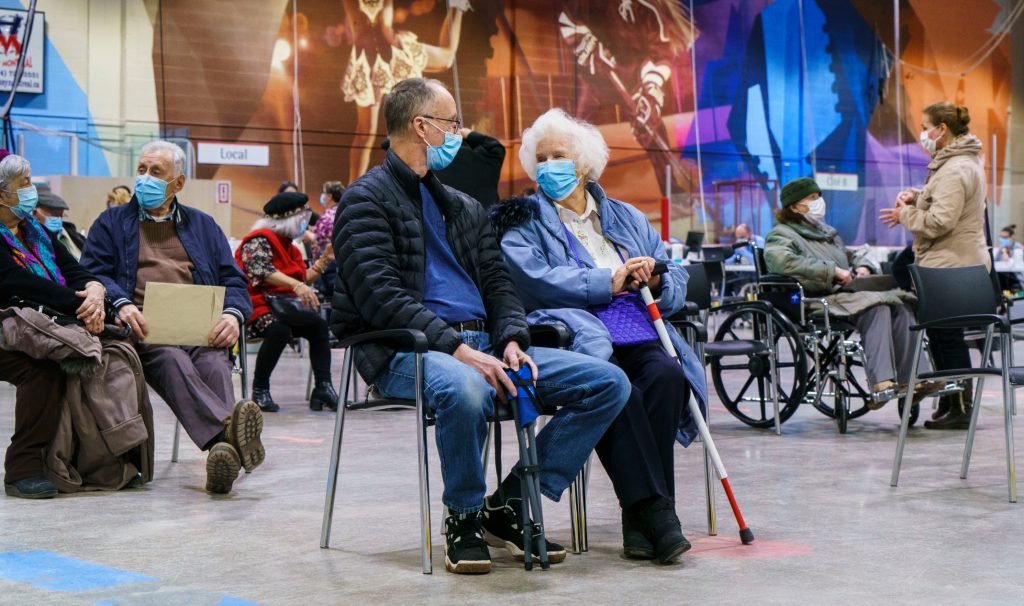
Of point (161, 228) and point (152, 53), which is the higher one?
point (152, 53)

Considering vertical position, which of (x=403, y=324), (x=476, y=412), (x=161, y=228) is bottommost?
(x=476, y=412)

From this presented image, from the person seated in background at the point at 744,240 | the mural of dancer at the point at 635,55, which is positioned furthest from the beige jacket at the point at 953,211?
the mural of dancer at the point at 635,55

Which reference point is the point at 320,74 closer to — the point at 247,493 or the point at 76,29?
the point at 76,29

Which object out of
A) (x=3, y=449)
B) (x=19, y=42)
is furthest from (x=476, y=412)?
(x=19, y=42)

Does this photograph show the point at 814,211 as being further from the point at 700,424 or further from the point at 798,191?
the point at 700,424

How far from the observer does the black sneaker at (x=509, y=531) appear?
2.79 meters

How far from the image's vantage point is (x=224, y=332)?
3982 mm

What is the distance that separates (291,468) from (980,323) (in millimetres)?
2331

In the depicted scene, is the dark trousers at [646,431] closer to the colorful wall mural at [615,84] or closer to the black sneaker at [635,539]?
the black sneaker at [635,539]

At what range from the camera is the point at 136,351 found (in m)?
3.96

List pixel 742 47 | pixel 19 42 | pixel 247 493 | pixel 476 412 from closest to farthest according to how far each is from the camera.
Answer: pixel 476 412, pixel 247 493, pixel 19 42, pixel 742 47

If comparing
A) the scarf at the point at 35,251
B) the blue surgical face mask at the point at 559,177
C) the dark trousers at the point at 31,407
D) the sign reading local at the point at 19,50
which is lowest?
the dark trousers at the point at 31,407

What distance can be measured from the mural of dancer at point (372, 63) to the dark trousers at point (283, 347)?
927cm

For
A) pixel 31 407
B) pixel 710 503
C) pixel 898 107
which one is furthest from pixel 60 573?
pixel 898 107
